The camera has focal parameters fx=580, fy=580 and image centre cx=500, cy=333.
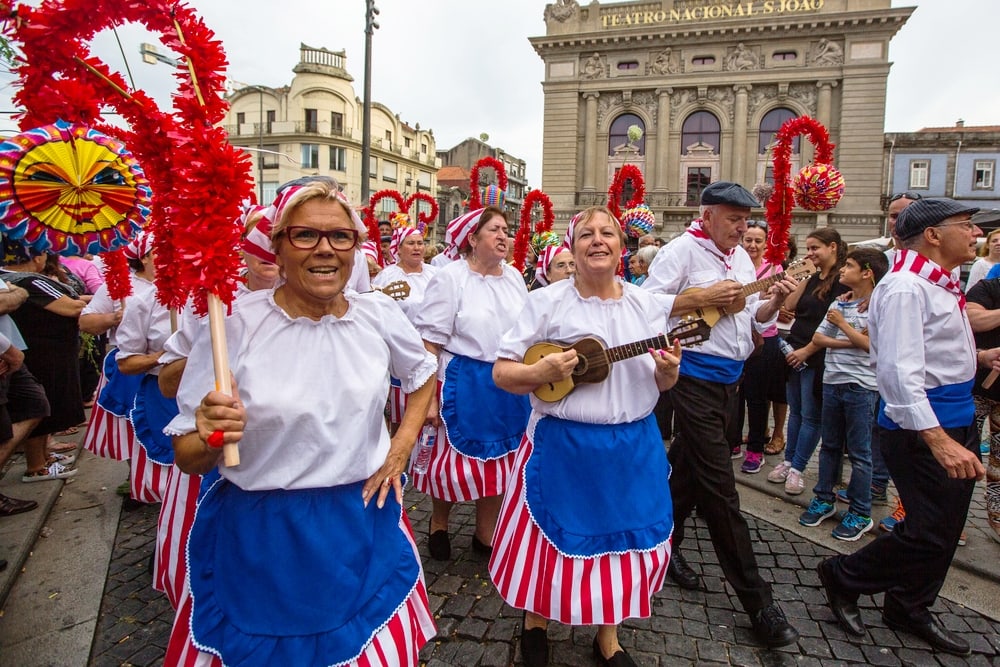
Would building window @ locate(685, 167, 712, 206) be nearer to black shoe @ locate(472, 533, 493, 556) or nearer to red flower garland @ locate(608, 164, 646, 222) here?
red flower garland @ locate(608, 164, 646, 222)

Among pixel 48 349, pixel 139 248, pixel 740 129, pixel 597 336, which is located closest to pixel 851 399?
pixel 597 336

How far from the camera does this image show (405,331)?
230cm

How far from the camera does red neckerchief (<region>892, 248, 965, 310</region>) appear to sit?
302cm

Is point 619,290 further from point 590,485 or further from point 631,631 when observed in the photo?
point 631,631

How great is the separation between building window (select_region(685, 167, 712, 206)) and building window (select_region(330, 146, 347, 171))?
28438 mm

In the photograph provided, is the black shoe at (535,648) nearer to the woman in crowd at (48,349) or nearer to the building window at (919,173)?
the woman in crowd at (48,349)

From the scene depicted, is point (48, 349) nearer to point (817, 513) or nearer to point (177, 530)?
point (177, 530)

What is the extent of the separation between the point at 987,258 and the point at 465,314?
713 cm

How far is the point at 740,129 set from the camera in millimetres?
35906

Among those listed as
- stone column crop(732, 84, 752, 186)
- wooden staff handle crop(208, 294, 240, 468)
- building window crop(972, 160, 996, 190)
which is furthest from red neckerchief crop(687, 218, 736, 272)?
building window crop(972, 160, 996, 190)

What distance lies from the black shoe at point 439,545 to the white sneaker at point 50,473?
365cm

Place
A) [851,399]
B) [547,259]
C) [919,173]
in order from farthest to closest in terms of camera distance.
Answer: [919,173]
[547,259]
[851,399]

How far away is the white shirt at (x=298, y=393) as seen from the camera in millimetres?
1854

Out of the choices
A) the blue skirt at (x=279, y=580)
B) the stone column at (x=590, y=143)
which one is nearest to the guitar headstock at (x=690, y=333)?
the blue skirt at (x=279, y=580)
